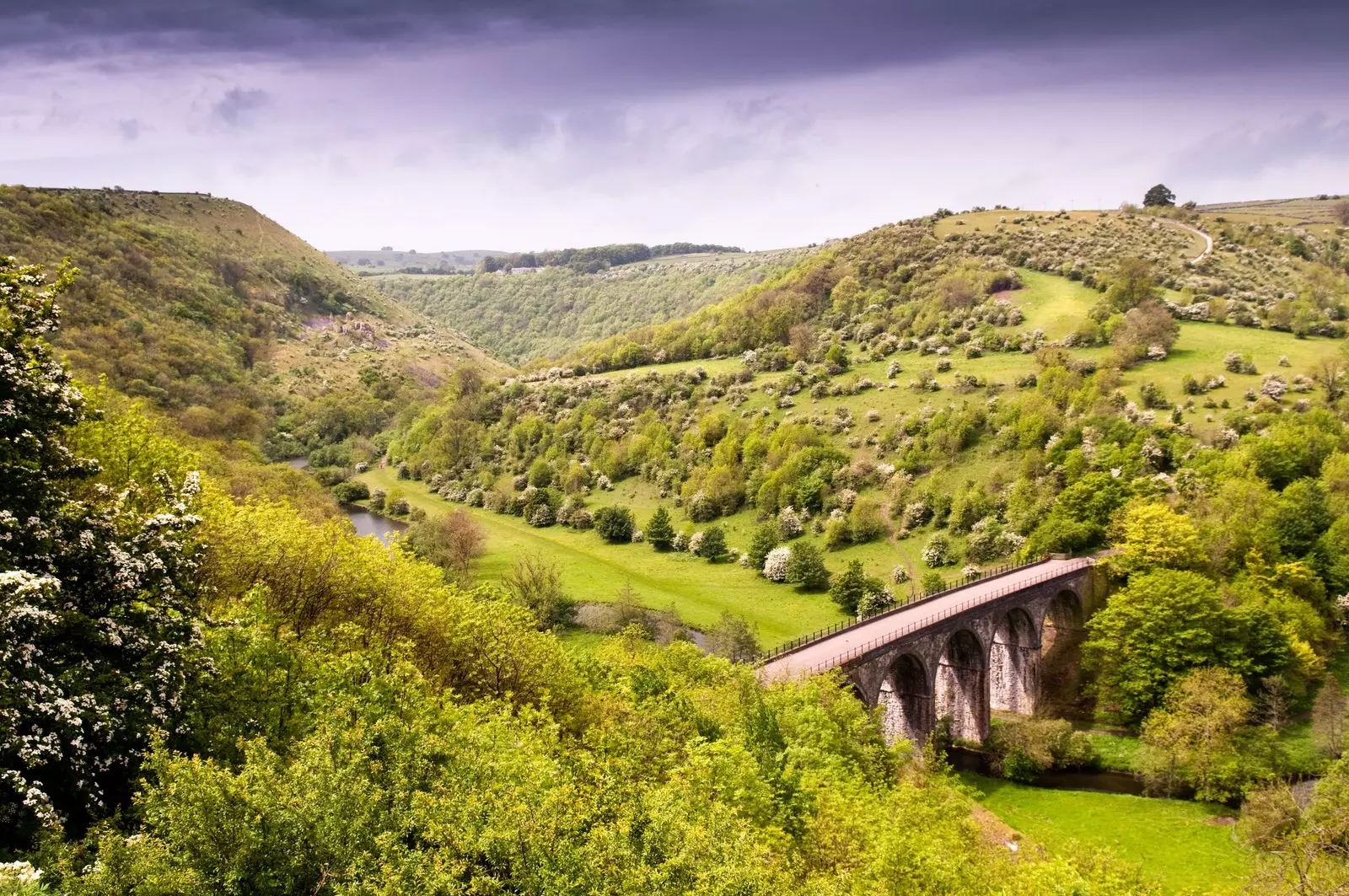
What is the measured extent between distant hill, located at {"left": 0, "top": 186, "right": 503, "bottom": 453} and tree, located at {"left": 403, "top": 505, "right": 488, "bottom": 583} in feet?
110

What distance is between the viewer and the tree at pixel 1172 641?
183 ft

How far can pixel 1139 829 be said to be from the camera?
147 ft

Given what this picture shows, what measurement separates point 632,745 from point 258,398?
131 m

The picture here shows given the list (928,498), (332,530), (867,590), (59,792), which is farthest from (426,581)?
(928,498)

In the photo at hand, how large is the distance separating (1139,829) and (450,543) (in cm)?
6651

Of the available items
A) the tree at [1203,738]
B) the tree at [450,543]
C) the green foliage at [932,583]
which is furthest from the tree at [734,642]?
the tree at [1203,738]

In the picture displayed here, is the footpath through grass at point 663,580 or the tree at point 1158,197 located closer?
the footpath through grass at point 663,580

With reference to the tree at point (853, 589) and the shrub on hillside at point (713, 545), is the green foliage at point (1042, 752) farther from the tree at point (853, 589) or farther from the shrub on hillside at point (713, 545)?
the shrub on hillside at point (713, 545)

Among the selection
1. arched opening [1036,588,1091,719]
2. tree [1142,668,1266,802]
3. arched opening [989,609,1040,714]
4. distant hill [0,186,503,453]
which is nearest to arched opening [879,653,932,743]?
arched opening [989,609,1040,714]

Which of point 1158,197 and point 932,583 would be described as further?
point 1158,197

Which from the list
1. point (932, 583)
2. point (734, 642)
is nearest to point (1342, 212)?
point (932, 583)

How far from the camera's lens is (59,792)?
17.5 meters

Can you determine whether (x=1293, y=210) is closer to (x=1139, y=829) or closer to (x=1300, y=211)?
(x=1300, y=211)

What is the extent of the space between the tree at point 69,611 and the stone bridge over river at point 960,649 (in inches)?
1329
